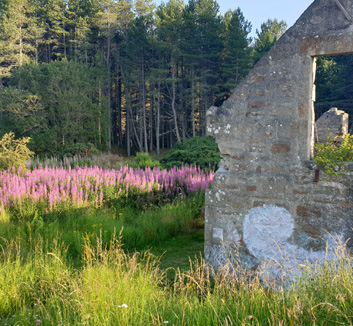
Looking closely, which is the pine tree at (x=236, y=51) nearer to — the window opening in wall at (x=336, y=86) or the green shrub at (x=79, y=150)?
the window opening in wall at (x=336, y=86)

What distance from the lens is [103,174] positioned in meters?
8.98

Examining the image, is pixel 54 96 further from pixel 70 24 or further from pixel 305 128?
pixel 305 128

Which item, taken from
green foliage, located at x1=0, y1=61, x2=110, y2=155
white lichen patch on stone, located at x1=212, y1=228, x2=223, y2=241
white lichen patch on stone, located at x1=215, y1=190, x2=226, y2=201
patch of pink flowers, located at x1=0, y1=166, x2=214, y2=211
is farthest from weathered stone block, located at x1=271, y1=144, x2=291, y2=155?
green foliage, located at x1=0, y1=61, x2=110, y2=155

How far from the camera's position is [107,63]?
35.8m

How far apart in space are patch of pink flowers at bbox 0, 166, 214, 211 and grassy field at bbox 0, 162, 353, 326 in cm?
3

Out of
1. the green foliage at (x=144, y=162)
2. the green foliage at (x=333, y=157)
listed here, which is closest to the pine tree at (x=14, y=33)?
the green foliage at (x=144, y=162)

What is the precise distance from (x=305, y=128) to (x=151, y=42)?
3090cm

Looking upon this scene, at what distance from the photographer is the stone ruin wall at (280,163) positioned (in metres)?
4.07

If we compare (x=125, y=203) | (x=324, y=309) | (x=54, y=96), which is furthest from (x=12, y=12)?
(x=324, y=309)

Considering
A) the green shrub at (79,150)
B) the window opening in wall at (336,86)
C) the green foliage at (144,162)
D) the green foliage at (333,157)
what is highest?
the window opening in wall at (336,86)

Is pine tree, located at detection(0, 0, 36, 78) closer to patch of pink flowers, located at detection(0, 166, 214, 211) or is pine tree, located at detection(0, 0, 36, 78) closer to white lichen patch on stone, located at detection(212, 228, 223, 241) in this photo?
patch of pink flowers, located at detection(0, 166, 214, 211)

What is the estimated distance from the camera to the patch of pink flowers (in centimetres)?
728

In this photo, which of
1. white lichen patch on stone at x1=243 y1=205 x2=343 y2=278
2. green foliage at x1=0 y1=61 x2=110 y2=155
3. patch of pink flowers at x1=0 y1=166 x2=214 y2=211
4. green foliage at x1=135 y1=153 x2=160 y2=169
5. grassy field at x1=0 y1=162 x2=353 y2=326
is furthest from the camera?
green foliage at x1=0 y1=61 x2=110 y2=155

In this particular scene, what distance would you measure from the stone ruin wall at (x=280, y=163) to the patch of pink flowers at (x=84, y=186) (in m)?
3.86
